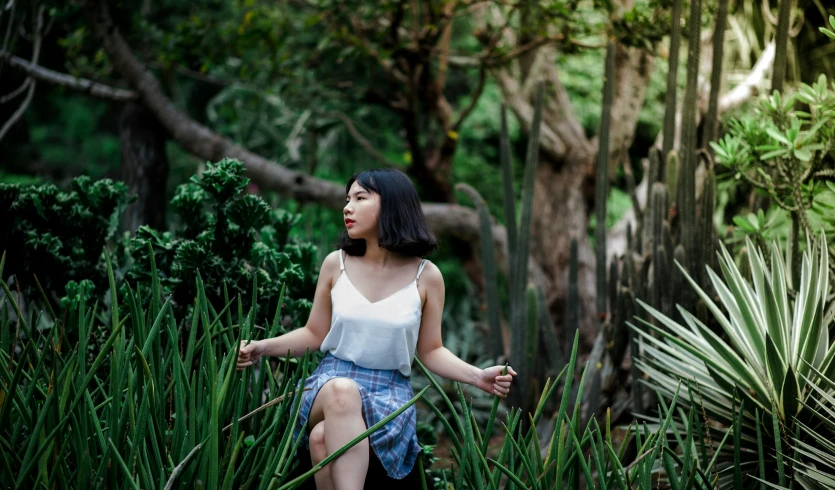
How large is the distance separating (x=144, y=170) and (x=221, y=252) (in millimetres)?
3254

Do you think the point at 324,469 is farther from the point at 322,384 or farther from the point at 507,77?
the point at 507,77

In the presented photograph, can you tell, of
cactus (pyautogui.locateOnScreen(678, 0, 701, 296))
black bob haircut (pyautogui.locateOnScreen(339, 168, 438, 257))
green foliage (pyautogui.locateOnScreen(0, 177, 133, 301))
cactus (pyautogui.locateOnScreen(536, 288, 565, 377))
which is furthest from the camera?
cactus (pyautogui.locateOnScreen(536, 288, 565, 377))

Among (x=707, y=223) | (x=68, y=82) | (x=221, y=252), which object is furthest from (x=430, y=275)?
(x=68, y=82)

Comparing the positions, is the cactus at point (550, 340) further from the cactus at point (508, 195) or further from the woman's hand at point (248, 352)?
the woman's hand at point (248, 352)

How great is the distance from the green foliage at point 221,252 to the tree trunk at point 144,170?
2.77 meters

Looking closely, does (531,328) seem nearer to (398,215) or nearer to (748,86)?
(398,215)

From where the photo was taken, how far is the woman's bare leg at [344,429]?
1.90 m

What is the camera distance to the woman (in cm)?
202

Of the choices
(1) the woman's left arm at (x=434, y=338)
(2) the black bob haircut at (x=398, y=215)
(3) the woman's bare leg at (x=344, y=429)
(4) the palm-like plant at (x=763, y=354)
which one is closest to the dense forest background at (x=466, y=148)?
(4) the palm-like plant at (x=763, y=354)

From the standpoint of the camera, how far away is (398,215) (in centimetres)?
226

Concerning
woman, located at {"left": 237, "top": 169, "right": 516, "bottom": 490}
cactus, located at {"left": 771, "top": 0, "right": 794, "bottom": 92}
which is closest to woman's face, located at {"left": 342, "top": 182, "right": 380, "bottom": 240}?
woman, located at {"left": 237, "top": 169, "right": 516, "bottom": 490}

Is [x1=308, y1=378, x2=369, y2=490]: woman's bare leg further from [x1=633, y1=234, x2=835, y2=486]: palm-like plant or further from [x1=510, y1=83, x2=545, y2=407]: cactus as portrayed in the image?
[x1=510, y1=83, x2=545, y2=407]: cactus

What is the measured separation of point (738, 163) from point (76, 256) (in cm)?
293

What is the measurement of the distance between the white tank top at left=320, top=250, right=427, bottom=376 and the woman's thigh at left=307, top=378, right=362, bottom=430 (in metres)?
0.17
